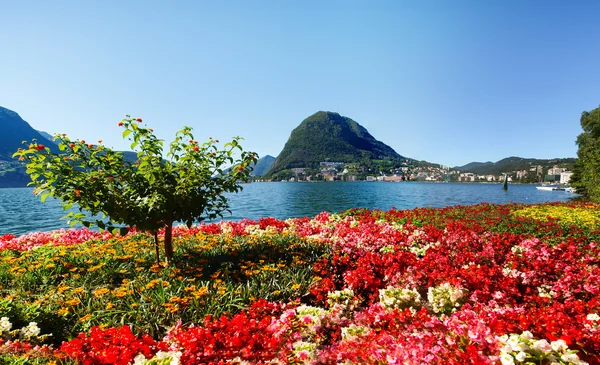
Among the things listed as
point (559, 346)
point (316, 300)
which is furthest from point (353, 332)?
point (559, 346)

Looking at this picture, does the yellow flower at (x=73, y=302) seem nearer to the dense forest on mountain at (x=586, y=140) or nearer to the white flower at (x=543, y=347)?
the white flower at (x=543, y=347)

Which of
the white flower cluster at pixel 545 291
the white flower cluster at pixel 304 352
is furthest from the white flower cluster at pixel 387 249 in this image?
the white flower cluster at pixel 304 352

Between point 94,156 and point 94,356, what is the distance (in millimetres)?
3872

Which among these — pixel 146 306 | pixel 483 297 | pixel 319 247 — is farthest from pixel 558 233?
pixel 146 306

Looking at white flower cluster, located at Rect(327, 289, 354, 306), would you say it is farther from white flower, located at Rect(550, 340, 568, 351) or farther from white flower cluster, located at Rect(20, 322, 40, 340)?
white flower cluster, located at Rect(20, 322, 40, 340)

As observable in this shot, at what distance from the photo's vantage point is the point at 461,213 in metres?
14.2

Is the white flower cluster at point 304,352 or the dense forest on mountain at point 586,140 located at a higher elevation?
the dense forest on mountain at point 586,140

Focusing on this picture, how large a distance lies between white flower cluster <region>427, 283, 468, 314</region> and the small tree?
14.6ft

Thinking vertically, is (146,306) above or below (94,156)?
below

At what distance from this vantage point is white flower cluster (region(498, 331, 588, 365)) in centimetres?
256

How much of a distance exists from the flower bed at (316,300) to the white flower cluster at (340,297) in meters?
0.03

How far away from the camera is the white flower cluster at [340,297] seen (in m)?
5.03

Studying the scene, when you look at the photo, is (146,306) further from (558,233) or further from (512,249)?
(558,233)

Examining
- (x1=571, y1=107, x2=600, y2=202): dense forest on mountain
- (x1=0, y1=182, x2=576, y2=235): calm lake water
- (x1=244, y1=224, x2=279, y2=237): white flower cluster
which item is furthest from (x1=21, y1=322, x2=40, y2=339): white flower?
(x1=571, y1=107, x2=600, y2=202): dense forest on mountain
